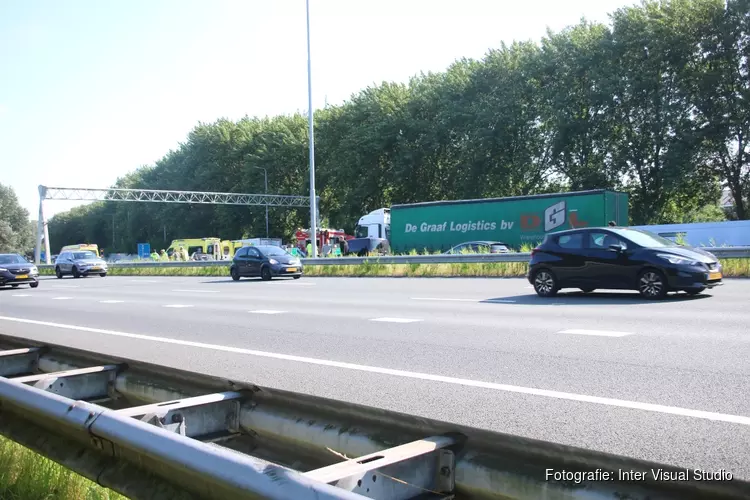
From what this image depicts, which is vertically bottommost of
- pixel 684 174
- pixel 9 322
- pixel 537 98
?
pixel 9 322

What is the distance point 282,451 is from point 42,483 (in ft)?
4.41

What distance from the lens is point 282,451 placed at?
9.76ft

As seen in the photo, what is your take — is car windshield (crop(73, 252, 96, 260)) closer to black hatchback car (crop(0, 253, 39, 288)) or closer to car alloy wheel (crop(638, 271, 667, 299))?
black hatchback car (crop(0, 253, 39, 288))

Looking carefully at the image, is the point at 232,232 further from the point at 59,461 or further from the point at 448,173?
the point at 59,461

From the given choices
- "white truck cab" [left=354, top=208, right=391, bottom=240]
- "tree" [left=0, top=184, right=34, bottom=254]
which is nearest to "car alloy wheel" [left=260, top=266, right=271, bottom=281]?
"white truck cab" [left=354, top=208, right=391, bottom=240]

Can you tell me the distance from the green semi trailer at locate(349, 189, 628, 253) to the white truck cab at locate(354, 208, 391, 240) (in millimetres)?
7324

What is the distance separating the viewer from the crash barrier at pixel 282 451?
77.8 inches

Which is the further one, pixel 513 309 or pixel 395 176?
pixel 395 176

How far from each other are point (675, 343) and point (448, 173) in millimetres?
49605

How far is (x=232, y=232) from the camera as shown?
261ft

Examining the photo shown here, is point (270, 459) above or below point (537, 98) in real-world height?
below

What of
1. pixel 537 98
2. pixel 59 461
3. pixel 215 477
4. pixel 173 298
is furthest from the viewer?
pixel 537 98

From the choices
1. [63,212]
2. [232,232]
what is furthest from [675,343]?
[63,212]

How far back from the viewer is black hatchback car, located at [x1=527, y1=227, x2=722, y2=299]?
13.2 meters
